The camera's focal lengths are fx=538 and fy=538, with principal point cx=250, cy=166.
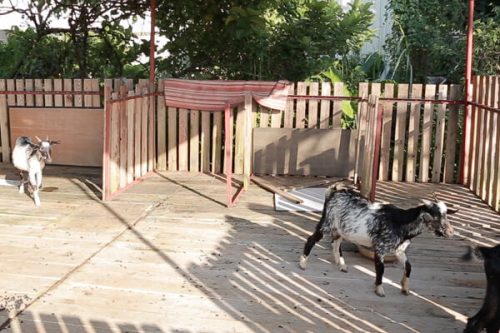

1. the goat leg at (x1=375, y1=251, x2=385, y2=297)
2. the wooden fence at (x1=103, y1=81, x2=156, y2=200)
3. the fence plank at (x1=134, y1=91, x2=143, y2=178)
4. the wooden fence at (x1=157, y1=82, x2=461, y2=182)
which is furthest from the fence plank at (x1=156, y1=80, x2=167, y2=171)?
the goat leg at (x1=375, y1=251, x2=385, y2=297)

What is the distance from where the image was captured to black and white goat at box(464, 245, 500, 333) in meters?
3.14

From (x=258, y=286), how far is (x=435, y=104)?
523 cm

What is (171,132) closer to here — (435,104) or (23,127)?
(23,127)

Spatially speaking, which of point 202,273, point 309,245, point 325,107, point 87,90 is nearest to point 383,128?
point 325,107

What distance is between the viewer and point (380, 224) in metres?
4.13

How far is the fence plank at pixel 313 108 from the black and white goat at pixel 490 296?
5449 millimetres

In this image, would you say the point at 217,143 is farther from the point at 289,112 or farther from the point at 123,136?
the point at 123,136

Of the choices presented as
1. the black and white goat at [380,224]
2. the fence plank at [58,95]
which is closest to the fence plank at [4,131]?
the fence plank at [58,95]

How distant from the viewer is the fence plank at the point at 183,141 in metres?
8.91

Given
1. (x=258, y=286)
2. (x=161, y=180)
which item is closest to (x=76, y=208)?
(x=161, y=180)

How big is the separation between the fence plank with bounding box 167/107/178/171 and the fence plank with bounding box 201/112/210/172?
45 centimetres

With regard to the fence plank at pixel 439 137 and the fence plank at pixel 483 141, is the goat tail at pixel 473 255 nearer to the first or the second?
the fence plank at pixel 483 141

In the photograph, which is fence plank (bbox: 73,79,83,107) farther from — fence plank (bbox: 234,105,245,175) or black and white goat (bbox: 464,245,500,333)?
black and white goat (bbox: 464,245,500,333)

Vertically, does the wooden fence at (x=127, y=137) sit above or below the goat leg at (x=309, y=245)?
above
